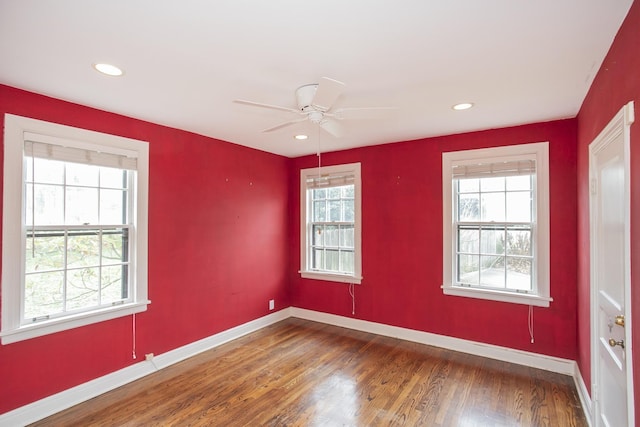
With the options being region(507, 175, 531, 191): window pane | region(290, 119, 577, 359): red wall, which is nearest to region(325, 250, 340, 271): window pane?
region(290, 119, 577, 359): red wall

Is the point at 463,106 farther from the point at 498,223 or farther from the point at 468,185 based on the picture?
the point at 498,223

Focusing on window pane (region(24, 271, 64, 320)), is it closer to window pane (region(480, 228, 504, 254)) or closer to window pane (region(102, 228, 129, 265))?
window pane (region(102, 228, 129, 265))

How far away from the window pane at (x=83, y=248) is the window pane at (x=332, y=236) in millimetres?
2829

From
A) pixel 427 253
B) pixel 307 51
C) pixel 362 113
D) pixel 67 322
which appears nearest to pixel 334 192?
pixel 427 253

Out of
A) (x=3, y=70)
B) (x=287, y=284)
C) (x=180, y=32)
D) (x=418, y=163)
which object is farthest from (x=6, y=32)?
(x=287, y=284)

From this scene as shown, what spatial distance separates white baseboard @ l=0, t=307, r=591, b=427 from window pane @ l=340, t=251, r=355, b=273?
672 millimetres

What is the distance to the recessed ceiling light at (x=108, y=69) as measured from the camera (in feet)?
6.64

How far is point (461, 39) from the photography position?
1.73 m

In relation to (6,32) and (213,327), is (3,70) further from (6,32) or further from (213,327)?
(213,327)

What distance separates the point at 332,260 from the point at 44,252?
10.6 ft

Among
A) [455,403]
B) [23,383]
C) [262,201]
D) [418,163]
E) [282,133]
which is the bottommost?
[455,403]

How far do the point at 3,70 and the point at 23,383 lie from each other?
7.26 ft

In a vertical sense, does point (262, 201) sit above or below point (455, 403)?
above

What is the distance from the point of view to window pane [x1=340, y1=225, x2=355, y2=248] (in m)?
4.49
